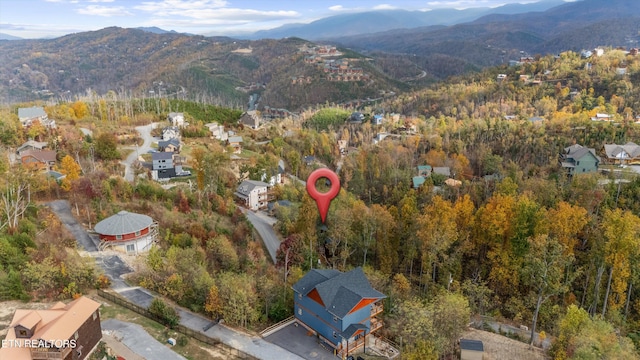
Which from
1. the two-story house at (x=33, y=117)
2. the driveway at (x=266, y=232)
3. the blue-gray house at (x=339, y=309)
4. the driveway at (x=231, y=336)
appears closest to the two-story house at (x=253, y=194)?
the driveway at (x=266, y=232)

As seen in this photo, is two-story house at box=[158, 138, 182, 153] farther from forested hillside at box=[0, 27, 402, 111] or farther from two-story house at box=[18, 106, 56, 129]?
forested hillside at box=[0, 27, 402, 111]

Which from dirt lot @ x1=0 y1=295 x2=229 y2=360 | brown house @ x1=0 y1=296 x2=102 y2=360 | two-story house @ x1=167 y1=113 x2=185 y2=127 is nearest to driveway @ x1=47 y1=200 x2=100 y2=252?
dirt lot @ x1=0 y1=295 x2=229 y2=360

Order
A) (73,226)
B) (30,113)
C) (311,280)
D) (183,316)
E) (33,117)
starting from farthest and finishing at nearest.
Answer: (30,113) < (33,117) < (73,226) < (311,280) < (183,316)

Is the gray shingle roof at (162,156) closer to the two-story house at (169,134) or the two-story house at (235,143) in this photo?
the two-story house at (169,134)

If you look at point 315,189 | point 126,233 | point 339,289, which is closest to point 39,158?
point 126,233

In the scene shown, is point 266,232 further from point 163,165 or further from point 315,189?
point 315,189

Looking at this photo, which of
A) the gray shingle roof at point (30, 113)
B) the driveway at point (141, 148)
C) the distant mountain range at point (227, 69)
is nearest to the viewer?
the driveway at point (141, 148)

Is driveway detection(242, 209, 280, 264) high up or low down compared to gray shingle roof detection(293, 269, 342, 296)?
down
